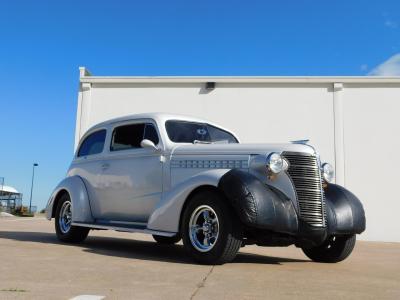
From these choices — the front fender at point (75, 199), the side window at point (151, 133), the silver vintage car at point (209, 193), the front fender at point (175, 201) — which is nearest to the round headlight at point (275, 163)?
the silver vintage car at point (209, 193)

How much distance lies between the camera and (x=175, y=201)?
5527mm

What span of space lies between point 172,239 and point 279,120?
8645 millimetres

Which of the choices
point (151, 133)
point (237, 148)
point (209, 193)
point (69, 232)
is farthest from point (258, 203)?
point (69, 232)

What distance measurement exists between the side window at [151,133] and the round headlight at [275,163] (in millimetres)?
1870

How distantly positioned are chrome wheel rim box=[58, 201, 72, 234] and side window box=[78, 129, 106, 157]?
913 millimetres

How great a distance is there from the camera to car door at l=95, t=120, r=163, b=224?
6301 millimetres

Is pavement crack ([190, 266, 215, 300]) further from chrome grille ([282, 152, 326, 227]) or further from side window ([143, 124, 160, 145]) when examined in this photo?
side window ([143, 124, 160, 145])

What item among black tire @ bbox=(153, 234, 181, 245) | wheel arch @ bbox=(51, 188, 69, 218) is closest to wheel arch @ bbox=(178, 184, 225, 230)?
black tire @ bbox=(153, 234, 181, 245)

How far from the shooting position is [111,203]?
6934 millimetres

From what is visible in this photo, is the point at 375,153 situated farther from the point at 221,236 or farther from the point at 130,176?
the point at 221,236

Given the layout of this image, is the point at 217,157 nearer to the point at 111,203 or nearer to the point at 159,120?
the point at 159,120

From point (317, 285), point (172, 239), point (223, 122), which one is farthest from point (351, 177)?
point (317, 285)

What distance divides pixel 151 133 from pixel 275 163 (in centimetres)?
214

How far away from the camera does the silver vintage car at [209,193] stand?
4.95 metres
